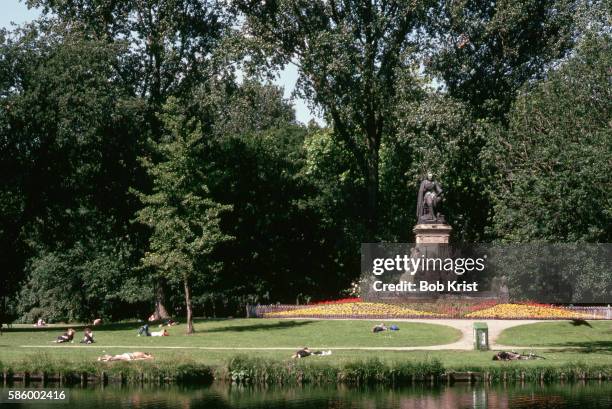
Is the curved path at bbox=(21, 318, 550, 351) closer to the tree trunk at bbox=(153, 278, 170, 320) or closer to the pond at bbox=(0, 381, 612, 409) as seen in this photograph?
the pond at bbox=(0, 381, 612, 409)

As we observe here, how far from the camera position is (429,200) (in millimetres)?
61438

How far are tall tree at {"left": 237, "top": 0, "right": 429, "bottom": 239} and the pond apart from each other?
28.4m

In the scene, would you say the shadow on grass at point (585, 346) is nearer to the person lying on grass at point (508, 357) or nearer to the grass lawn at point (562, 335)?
the grass lawn at point (562, 335)

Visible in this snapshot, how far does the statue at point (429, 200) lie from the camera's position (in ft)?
201

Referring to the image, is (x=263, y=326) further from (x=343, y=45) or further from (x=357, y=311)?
(x=343, y=45)

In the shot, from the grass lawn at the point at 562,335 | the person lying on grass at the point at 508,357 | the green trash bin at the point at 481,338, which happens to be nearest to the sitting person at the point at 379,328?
the grass lawn at the point at 562,335

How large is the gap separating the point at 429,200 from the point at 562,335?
16.0m

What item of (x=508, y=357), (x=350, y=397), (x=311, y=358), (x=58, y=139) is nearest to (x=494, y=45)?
(x=58, y=139)

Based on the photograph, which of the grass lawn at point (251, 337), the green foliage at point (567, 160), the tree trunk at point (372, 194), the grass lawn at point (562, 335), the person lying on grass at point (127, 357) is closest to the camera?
the person lying on grass at point (127, 357)

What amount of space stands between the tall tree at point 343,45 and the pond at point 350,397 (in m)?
28.4

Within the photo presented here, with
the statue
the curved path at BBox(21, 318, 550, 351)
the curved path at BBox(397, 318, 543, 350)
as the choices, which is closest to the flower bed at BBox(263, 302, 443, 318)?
the curved path at BBox(397, 318, 543, 350)

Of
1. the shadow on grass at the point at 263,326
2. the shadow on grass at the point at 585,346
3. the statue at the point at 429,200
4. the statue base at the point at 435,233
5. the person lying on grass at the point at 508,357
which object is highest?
the statue at the point at 429,200

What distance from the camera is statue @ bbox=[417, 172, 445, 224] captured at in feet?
201

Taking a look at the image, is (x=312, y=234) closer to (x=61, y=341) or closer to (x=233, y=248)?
(x=233, y=248)
